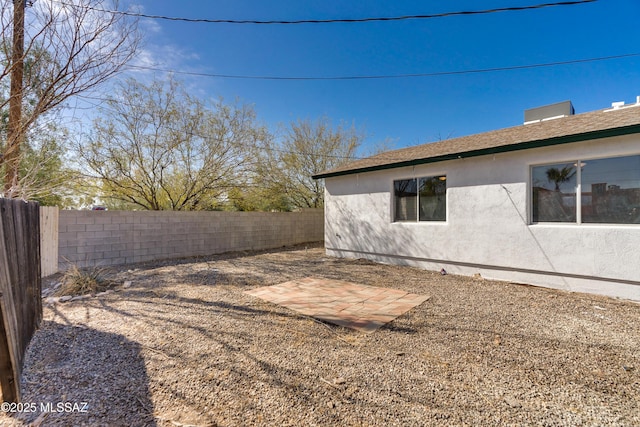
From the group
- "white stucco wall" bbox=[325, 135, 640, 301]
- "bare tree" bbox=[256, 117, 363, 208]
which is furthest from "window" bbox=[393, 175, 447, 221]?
"bare tree" bbox=[256, 117, 363, 208]

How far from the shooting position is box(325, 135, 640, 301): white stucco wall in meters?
4.43

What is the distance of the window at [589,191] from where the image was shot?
170 inches

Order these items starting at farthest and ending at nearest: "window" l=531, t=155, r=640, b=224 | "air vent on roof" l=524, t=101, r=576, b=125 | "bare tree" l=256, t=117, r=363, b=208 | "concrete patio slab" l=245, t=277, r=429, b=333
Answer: "bare tree" l=256, t=117, r=363, b=208 < "air vent on roof" l=524, t=101, r=576, b=125 < "window" l=531, t=155, r=640, b=224 < "concrete patio slab" l=245, t=277, r=429, b=333

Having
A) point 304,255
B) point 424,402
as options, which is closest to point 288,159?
point 304,255

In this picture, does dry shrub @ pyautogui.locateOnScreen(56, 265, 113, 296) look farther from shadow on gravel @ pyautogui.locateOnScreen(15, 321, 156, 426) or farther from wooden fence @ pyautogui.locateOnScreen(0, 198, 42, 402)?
shadow on gravel @ pyautogui.locateOnScreen(15, 321, 156, 426)

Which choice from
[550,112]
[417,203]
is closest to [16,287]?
[417,203]

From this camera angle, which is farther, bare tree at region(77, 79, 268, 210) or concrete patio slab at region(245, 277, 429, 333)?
bare tree at region(77, 79, 268, 210)

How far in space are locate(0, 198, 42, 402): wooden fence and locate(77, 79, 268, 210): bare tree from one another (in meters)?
6.05

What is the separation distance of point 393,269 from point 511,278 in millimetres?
2510

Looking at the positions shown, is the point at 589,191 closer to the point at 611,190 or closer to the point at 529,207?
the point at 611,190

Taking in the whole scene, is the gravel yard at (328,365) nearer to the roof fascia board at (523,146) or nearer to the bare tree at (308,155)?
the roof fascia board at (523,146)

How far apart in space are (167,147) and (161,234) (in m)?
3.10

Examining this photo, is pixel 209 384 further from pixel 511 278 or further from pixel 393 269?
pixel 511 278

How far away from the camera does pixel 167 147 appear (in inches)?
351
